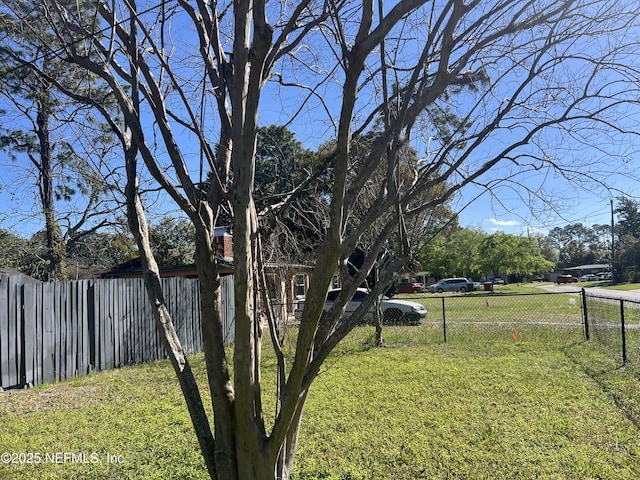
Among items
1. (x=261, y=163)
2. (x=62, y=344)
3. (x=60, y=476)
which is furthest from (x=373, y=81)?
(x=62, y=344)

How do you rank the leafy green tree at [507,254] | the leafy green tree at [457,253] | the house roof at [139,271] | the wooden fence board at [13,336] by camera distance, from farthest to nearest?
the leafy green tree at [457,253]
the leafy green tree at [507,254]
the house roof at [139,271]
the wooden fence board at [13,336]

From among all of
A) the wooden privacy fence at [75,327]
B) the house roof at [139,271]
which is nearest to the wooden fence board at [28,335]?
the wooden privacy fence at [75,327]

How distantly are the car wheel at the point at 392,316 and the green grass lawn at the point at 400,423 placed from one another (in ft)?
20.9

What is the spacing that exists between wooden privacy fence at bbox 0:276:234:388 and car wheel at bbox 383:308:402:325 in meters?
6.06

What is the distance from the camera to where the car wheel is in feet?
50.0

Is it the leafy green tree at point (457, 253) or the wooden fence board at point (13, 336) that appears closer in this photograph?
the wooden fence board at point (13, 336)

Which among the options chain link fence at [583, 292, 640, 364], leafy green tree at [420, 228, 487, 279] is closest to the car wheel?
chain link fence at [583, 292, 640, 364]

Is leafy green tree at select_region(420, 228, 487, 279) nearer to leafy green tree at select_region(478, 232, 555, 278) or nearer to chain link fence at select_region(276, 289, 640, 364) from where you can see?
leafy green tree at select_region(478, 232, 555, 278)

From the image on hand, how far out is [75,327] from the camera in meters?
9.12

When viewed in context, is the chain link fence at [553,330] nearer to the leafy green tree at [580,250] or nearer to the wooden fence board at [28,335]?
the wooden fence board at [28,335]

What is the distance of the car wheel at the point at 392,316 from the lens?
1523cm

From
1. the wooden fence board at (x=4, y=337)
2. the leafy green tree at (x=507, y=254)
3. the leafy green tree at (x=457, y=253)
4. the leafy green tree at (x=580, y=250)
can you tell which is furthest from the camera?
the leafy green tree at (x=580, y=250)

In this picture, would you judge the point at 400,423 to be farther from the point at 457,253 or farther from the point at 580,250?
the point at 580,250

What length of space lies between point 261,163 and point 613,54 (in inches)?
171
